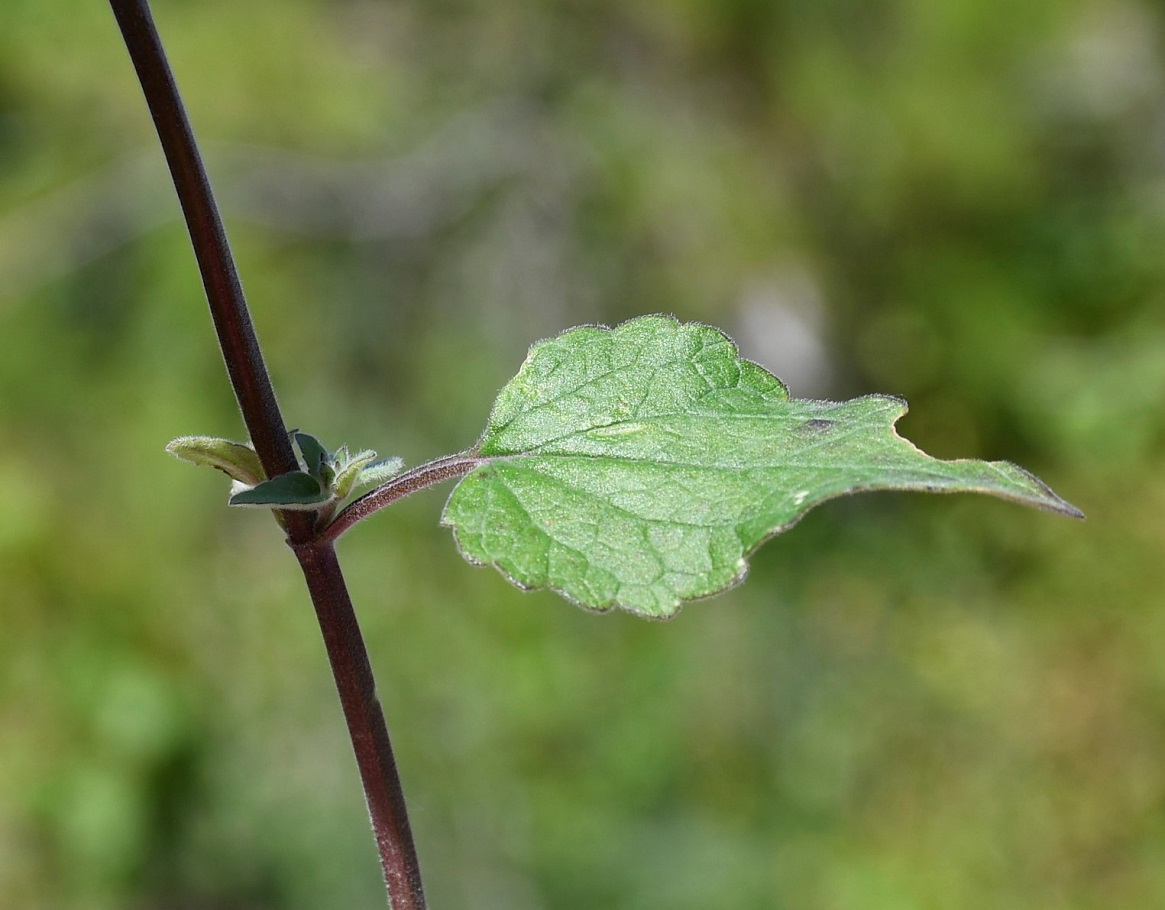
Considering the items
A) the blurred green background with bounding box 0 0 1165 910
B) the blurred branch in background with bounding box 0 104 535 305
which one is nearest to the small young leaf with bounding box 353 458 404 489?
the blurred green background with bounding box 0 0 1165 910

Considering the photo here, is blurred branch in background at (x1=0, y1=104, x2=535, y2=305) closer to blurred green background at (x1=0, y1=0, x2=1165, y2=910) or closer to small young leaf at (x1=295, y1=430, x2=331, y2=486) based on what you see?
blurred green background at (x1=0, y1=0, x2=1165, y2=910)

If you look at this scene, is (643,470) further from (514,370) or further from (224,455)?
(514,370)

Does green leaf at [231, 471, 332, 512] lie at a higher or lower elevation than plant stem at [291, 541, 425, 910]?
higher

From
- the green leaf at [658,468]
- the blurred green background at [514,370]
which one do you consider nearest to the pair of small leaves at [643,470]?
the green leaf at [658,468]

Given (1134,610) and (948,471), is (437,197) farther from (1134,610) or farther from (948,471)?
(948,471)

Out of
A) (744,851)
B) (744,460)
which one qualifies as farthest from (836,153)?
(744,460)

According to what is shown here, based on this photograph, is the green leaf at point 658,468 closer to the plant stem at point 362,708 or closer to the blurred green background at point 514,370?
the plant stem at point 362,708

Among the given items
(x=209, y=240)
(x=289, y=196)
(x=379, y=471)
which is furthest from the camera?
(x=289, y=196)

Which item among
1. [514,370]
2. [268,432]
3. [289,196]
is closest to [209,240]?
[268,432]

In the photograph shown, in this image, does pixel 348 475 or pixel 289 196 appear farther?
pixel 289 196
